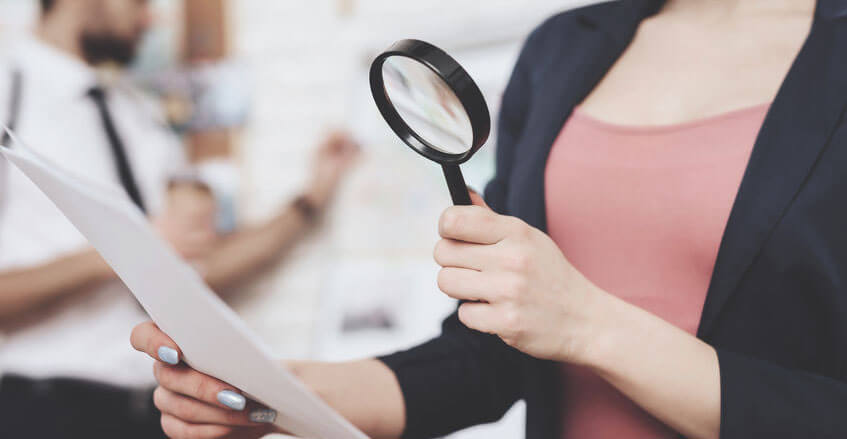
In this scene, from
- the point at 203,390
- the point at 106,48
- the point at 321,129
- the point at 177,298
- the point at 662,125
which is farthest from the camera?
the point at 321,129

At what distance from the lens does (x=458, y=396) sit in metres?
0.65

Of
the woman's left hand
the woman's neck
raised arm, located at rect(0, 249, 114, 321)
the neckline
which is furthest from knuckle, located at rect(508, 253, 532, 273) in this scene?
raised arm, located at rect(0, 249, 114, 321)

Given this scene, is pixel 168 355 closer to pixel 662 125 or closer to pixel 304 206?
pixel 662 125

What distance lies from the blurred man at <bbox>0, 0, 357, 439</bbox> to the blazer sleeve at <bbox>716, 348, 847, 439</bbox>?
107 centimetres

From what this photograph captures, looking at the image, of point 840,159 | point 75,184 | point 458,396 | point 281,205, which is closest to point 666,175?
point 840,159

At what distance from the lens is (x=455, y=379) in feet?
2.12

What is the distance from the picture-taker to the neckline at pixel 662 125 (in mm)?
585

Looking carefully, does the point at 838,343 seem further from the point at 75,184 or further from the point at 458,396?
the point at 75,184

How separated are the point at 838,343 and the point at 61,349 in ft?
4.35

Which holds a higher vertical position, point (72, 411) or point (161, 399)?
point (161, 399)

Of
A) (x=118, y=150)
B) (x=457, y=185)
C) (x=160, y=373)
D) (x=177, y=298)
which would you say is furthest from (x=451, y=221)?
(x=118, y=150)

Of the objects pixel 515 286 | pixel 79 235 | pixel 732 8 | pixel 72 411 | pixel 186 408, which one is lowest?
pixel 72 411

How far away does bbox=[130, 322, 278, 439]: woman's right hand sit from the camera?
1.66 feet

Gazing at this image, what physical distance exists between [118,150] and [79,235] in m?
0.20
